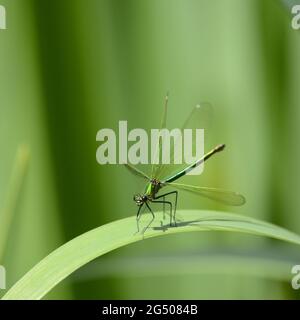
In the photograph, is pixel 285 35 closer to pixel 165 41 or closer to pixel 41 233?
pixel 165 41

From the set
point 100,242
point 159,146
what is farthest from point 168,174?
point 100,242

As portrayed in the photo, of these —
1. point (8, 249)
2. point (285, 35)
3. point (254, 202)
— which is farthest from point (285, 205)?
point (8, 249)

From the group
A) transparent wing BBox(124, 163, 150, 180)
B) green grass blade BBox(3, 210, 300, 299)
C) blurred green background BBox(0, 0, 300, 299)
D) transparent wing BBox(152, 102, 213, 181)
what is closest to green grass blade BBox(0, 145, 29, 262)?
blurred green background BBox(0, 0, 300, 299)

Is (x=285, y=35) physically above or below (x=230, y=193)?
above

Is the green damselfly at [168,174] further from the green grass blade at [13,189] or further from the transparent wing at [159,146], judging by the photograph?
the green grass blade at [13,189]

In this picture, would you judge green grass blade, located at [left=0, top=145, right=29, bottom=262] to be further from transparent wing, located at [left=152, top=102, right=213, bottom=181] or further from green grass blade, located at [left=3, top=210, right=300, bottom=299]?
transparent wing, located at [left=152, top=102, right=213, bottom=181]

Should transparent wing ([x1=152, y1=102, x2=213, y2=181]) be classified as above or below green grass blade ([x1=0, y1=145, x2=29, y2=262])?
above
